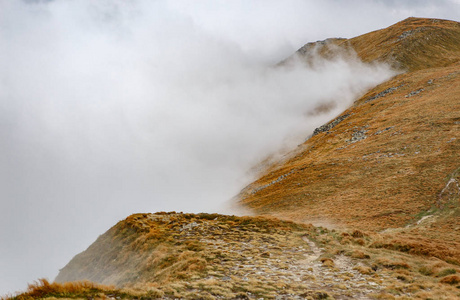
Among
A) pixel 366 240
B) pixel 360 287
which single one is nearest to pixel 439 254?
pixel 366 240

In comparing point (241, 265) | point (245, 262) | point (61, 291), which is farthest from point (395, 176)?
point (61, 291)

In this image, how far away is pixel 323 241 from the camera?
2877 centimetres

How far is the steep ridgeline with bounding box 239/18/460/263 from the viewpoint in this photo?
36062 millimetres

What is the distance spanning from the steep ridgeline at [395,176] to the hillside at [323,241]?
255 millimetres

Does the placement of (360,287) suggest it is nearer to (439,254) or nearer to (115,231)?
(439,254)

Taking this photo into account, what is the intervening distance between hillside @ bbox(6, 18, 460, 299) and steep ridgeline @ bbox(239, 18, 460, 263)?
0.84 ft

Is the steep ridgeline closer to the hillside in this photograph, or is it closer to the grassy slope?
the hillside

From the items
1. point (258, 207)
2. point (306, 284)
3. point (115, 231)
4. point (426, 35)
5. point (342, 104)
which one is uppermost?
point (426, 35)

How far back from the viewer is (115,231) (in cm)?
3281

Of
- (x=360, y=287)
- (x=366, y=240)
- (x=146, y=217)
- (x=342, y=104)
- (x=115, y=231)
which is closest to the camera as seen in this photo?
(x=360, y=287)

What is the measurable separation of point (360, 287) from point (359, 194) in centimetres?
3605

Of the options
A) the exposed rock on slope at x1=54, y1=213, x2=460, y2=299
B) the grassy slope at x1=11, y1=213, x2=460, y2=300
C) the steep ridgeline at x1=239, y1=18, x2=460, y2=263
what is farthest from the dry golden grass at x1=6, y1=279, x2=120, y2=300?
the steep ridgeline at x1=239, y1=18, x2=460, y2=263

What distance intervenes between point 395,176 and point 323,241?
31269mm

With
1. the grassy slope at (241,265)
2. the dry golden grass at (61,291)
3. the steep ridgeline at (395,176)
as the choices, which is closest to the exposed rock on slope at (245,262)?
the grassy slope at (241,265)
